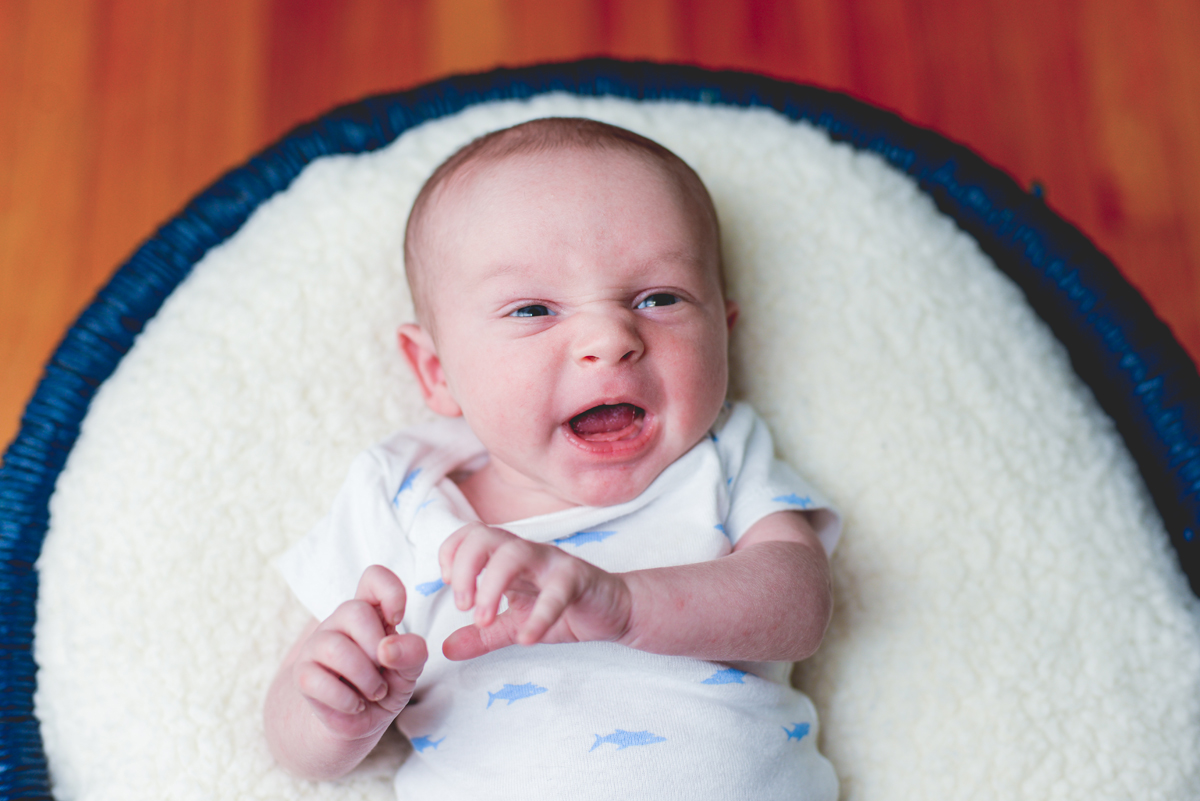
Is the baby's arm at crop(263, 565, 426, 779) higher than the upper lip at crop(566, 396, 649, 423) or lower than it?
lower

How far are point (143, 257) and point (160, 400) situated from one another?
0.52 feet

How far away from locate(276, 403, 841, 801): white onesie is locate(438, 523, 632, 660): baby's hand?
136 millimetres

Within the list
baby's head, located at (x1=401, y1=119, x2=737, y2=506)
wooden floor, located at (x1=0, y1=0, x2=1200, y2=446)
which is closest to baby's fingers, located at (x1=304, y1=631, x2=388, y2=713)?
baby's head, located at (x1=401, y1=119, x2=737, y2=506)

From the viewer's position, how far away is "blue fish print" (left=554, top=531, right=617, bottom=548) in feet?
2.57

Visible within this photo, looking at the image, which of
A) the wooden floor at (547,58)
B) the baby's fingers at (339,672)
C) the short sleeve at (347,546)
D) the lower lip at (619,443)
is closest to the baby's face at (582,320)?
the lower lip at (619,443)

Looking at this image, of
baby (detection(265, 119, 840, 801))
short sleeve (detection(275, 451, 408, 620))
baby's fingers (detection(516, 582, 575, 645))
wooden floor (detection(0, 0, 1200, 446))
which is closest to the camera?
baby's fingers (detection(516, 582, 575, 645))

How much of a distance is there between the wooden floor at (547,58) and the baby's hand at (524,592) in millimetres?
1128

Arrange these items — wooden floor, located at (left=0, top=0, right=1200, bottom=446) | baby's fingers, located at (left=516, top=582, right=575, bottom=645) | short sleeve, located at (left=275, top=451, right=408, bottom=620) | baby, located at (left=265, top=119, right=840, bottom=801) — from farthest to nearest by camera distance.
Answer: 1. wooden floor, located at (left=0, top=0, right=1200, bottom=446)
2. short sleeve, located at (left=275, top=451, right=408, bottom=620)
3. baby, located at (left=265, top=119, right=840, bottom=801)
4. baby's fingers, located at (left=516, top=582, right=575, bottom=645)

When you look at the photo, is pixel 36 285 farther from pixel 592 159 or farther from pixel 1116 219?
pixel 1116 219

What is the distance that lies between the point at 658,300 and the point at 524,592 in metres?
0.30

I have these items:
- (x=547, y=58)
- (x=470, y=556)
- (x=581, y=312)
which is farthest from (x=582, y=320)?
(x=547, y=58)

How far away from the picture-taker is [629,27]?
5.25 feet

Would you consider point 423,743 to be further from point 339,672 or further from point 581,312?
point 581,312

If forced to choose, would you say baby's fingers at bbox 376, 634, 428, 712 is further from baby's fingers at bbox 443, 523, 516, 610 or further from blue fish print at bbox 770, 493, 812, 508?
blue fish print at bbox 770, 493, 812, 508
